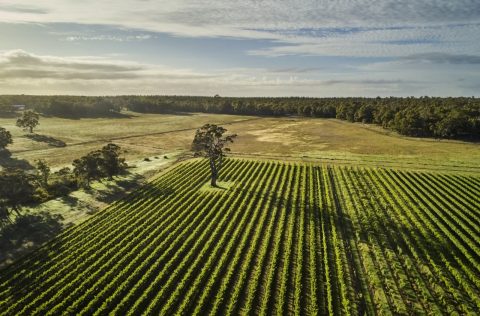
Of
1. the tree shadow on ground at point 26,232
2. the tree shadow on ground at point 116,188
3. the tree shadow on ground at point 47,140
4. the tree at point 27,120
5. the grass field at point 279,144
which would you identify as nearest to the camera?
the tree shadow on ground at point 26,232

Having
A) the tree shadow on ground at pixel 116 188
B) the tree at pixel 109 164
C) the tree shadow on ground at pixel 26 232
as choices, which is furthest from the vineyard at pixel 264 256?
the tree at pixel 109 164

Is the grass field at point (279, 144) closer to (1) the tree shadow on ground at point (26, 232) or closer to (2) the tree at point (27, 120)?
(2) the tree at point (27, 120)

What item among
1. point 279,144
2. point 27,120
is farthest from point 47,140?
point 279,144

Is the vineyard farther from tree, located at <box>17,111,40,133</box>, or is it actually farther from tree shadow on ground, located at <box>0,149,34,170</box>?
tree, located at <box>17,111,40,133</box>

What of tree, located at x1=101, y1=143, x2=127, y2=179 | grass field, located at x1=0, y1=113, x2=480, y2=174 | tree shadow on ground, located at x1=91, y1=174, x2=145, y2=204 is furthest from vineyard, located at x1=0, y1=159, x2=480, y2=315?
grass field, located at x1=0, y1=113, x2=480, y2=174

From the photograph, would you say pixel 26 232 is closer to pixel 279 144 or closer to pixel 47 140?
pixel 279 144

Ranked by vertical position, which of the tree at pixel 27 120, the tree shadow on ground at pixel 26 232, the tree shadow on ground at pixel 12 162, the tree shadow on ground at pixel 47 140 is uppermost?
the tree at pixel 27 120

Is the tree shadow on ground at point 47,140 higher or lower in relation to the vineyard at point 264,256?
higher
